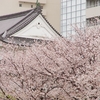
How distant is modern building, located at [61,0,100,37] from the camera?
3562 centimetres

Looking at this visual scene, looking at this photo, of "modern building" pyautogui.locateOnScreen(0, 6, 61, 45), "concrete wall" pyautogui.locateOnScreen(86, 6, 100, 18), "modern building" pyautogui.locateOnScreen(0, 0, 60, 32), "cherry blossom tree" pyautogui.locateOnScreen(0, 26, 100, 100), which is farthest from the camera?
"modern building" pyautogui.locateOnScreen(0, 0, 60, 32)

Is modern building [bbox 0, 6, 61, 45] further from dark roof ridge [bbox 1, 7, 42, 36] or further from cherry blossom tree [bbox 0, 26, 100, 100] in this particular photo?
cherry blossom tree [bbox 0, 26, 100, 100]

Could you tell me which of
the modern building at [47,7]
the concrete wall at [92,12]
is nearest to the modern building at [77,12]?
the concrete wall at [92,12]

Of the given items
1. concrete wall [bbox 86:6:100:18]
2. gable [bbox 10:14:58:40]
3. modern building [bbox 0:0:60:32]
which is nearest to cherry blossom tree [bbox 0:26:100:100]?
gable [bbox 10:14:58:40]

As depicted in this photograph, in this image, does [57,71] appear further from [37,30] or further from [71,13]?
[71,13]

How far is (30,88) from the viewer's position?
41.8 ft

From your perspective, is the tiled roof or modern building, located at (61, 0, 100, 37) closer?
the tiled roof

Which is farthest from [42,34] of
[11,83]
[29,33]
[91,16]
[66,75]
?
[91,16]

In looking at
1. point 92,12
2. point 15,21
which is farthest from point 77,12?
point 15,21

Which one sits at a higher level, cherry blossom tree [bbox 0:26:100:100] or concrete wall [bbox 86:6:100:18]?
concrete wall [bbox 86:6:100:18]

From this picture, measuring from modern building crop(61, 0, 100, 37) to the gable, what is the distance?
1500 cm

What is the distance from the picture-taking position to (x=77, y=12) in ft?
124

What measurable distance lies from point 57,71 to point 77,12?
2585 cm

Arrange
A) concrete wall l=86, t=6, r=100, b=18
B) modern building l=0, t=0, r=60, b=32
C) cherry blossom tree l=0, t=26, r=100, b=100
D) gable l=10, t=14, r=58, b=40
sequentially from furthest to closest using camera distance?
1. modern building l=0, t=0, r=60, b=32
2. concrete wall l=86, t=6, r=100, b=18
3. gable l=10, t=14, r=58, b=40
4. cherry blossom tree l=0, t=26, r=100, b=100
